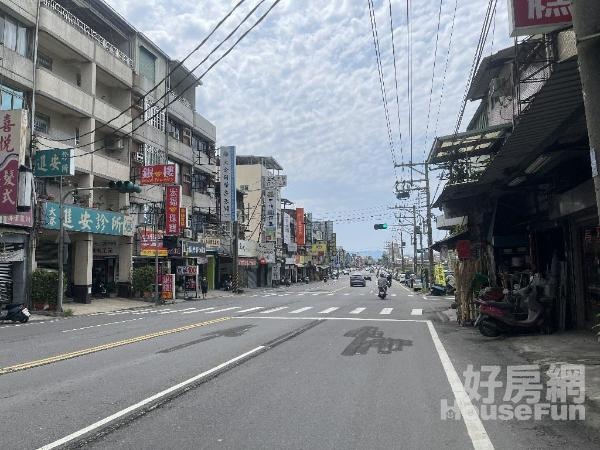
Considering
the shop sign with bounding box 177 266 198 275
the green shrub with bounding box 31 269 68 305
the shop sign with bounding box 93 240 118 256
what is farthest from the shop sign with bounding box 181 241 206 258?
the green shrub with bounding box 31 269 68 305

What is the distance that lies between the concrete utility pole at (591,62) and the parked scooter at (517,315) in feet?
28.2

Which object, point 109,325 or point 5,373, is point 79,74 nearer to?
point 109,325

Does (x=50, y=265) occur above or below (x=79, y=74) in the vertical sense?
below

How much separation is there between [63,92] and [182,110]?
629 inches

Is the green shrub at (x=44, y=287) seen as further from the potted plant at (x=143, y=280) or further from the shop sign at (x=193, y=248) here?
the shop sign at (x=193, y=248)

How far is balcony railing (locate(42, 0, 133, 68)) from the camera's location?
91.0 feet

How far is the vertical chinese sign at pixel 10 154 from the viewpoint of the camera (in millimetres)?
19688

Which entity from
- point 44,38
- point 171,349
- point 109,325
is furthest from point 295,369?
point 44,38

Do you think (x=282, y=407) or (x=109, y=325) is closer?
(x=282, y=407)

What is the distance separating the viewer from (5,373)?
8.76 metres

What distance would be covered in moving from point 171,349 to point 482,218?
13.3 metres

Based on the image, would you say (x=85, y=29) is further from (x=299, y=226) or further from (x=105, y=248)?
(x=299, y=226)

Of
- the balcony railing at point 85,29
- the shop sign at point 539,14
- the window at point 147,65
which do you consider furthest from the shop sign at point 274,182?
the shop sign at point 539,14

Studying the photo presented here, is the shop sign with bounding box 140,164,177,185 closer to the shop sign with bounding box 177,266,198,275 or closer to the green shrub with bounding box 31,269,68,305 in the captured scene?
the shop sign with bounding box 177,266,198,275
